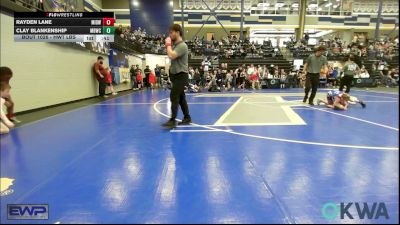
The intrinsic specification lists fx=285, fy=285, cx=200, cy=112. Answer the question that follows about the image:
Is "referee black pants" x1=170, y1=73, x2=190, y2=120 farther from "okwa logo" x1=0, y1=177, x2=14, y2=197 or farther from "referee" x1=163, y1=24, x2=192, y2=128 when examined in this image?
"okwa logo" x1=0, y1=177, x2=14, y2=197

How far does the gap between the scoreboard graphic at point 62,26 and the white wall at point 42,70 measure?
23 centimetres

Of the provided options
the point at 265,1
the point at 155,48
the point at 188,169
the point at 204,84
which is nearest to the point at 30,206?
the point at 188,169

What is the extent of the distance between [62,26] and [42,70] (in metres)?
2.37

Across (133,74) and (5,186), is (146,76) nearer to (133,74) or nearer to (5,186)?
(133,74)

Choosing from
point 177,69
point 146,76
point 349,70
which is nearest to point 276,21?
point 146,76

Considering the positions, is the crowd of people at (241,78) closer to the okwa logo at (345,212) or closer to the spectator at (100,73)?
the spectator at (100,73)

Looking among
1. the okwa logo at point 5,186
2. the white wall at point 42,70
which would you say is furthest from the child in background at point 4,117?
the okwa logo at point 5,186

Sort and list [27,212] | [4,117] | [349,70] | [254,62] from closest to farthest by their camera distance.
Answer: [27,212]
[4,117]
[349,70]
[254,62]

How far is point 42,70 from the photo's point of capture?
Answer: 8.16 m

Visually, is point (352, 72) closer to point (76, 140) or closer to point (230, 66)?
point (76, 140)

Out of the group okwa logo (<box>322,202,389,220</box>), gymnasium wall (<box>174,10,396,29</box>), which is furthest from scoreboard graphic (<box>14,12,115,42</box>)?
gymnasium wall (<box>174,10,396,29</box>)

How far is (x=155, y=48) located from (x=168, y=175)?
21555mm

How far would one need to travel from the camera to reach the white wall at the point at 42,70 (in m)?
6.75

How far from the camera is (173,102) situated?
200 inches
